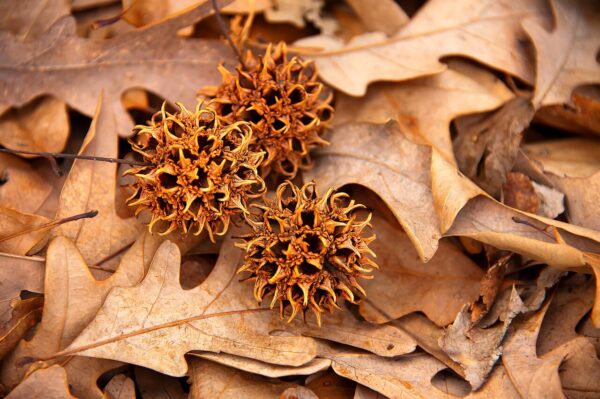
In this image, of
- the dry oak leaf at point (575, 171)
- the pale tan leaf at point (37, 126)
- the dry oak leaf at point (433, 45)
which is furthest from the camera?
the dry oak leaf at point (433, 45)

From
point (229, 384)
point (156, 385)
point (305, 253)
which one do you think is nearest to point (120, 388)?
point (156, 385)

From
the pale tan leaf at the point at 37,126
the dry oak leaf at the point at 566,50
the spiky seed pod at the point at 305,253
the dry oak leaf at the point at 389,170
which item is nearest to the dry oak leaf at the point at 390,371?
the spiky seed pod at the point at 305,253

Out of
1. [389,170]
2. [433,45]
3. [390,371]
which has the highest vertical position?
[433,45]

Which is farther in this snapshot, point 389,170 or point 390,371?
point 389,170

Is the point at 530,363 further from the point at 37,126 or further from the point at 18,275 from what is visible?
the point at 37,126

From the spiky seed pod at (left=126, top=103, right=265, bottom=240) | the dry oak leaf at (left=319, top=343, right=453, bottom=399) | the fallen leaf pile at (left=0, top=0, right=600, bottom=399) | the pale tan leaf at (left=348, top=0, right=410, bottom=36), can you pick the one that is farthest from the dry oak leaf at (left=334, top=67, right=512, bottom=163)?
the dry oak leaf at (left=319, top=343, right=453, bottom=399)

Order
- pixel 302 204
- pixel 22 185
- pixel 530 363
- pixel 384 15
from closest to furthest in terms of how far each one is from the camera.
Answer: pixel 302 204, pixel 530 363, pixel 22 185, pixel 384 15

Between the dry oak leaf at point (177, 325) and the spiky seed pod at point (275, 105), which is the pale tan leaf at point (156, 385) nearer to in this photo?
the dry oak leaf at point (177, 325)
